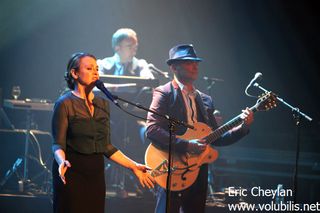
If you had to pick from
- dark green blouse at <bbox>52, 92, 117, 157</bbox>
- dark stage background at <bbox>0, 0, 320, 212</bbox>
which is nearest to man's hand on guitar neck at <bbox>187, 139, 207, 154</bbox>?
dark green blouse at <bbox>52, 92, 117, 157</bbox>

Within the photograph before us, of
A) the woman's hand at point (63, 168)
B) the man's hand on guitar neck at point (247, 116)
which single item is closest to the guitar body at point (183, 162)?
the man's hand on guitar neck at point (247, 116)

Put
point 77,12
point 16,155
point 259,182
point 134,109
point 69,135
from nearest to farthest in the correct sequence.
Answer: point 69,135, point 134,109, point 16,155, point 259,182, point 77,12

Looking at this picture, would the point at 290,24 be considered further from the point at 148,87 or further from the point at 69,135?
the point at 69,135

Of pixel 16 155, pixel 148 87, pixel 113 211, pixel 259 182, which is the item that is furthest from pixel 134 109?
pixel 259 182

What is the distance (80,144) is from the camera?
14.2ft

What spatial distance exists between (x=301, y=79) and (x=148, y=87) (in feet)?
13.1

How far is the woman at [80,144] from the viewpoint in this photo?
4.27 meters

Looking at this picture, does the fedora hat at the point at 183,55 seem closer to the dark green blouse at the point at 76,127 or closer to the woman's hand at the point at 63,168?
the dark green blouse at the point at 76,127

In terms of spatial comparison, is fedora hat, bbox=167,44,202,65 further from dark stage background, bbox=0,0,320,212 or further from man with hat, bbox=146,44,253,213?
dark stage background, bbox=0,0,320,212

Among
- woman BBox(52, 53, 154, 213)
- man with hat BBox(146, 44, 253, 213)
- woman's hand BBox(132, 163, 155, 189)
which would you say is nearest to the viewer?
woman BBox(52, 53, 154, 213)

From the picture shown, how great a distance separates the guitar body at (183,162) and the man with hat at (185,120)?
0.16ft

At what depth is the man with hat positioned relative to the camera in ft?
18.7

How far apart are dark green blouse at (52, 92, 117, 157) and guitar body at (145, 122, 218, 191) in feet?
4.99

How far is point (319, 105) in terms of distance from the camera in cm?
1048
